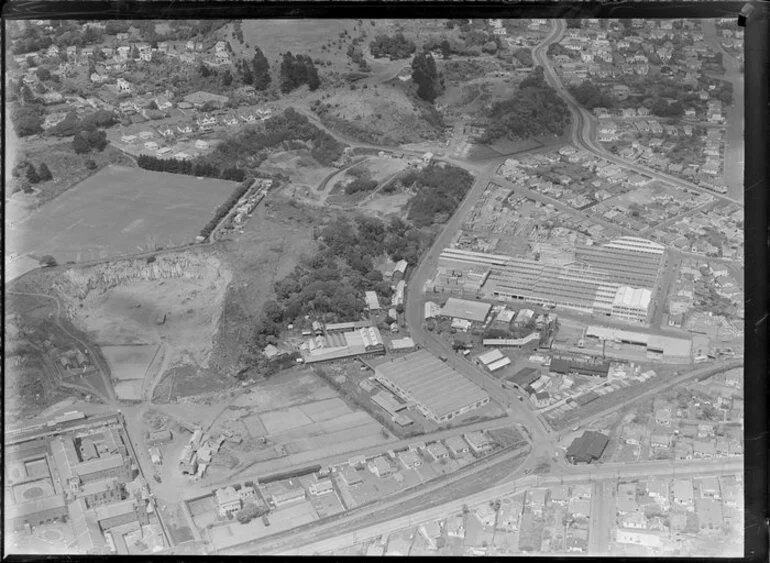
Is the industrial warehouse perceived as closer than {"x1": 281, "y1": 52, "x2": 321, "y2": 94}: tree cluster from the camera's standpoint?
Yes

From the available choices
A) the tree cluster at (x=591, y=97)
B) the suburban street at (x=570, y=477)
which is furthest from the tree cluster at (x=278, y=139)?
the suburban street at (x=570, y=477)

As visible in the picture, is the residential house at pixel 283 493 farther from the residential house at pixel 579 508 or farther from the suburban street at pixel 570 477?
the residential house at pixel 579 508

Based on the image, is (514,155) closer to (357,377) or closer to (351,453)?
(357,377)

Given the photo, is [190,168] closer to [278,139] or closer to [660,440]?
[278,139]

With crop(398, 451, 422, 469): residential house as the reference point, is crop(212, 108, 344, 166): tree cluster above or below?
above

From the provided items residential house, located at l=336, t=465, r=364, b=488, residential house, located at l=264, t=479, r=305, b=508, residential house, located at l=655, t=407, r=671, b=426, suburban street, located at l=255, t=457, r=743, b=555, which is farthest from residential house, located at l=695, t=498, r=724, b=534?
residential house, located at l=264, t=479, r=305, b=508

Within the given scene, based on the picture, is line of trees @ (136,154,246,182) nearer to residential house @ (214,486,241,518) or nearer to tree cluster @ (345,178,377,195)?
tree cluster @ (345,178,377,195)

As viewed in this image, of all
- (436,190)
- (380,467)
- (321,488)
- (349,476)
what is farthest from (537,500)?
(436,190)
